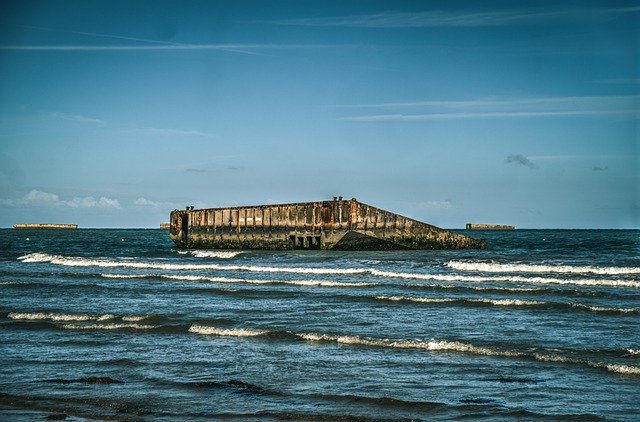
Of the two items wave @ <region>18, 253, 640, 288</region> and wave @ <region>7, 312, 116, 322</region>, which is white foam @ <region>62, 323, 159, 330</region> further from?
wave @ <region>18, 253, 640, 288</region>

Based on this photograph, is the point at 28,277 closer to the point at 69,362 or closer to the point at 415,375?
the point at 69,362

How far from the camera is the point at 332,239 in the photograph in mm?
53969

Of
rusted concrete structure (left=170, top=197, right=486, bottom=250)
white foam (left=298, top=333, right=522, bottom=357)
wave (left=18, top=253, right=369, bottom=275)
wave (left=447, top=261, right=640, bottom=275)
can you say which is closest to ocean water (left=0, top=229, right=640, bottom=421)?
white foam (left=298, top=333, right=522, bottom=357)

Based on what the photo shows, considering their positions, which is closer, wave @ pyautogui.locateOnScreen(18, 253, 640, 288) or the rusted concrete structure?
wave @ pyautogui.locateOnScreen(18, 253, 640, 288)

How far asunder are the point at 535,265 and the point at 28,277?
24.2 meters

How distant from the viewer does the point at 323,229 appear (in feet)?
179

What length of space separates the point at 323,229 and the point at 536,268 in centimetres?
2279

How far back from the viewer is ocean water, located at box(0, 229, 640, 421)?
33.2 feet

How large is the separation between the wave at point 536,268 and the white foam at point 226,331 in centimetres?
1961

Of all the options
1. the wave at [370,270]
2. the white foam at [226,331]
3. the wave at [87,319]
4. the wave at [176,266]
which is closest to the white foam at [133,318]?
the wave at [87,319]

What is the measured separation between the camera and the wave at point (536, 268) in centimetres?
3203

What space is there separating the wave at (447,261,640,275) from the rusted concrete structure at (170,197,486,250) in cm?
1626

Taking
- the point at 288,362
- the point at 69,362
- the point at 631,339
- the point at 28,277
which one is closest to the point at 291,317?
the point at 288,362

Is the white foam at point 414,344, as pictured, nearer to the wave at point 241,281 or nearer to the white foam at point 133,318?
the white foam at point 133,318
